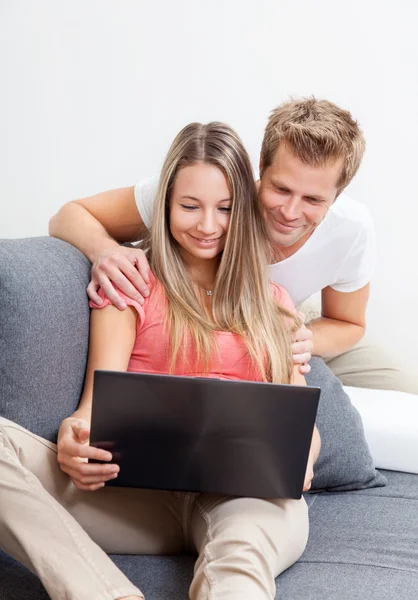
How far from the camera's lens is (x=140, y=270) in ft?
5.48

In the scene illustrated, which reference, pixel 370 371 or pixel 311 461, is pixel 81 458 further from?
pixel 370 371

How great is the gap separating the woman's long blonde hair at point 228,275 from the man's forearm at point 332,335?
369 mm

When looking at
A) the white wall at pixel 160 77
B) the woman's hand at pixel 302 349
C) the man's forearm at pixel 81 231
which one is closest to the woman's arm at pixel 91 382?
the man's forearm at pixel 81 231

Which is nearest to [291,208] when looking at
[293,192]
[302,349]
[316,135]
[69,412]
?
[293,192]

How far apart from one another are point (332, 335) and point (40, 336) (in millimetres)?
932

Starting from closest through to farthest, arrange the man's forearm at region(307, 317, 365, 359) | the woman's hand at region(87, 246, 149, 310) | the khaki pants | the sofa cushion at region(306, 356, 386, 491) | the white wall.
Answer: the woman's hand at region(87, 246, 149, 310) → the sofa cushion at region(306, 356, 386, 491) → the man's forearm at region(307, 317, 365, 359) → the khaki pants → the white wall

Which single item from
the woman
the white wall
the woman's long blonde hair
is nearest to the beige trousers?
the woman

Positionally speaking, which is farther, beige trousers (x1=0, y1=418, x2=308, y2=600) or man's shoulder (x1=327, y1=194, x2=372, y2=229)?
man's shoulder (x1=327, y1=194, x2=372, y2=229)

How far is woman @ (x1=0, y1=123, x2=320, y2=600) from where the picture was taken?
121 cm

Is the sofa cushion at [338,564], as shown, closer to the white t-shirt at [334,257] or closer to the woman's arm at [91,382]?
the woman's arm at [91,382]

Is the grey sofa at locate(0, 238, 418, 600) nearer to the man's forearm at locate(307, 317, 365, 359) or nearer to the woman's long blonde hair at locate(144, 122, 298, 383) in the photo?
the woman's long blonde hair at locate(144, 122, 298, 383)

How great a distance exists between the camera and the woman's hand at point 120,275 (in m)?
1.61

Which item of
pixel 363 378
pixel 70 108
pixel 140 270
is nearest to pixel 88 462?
pixel 140 270

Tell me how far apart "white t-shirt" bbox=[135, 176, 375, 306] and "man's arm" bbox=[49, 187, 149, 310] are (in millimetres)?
394
